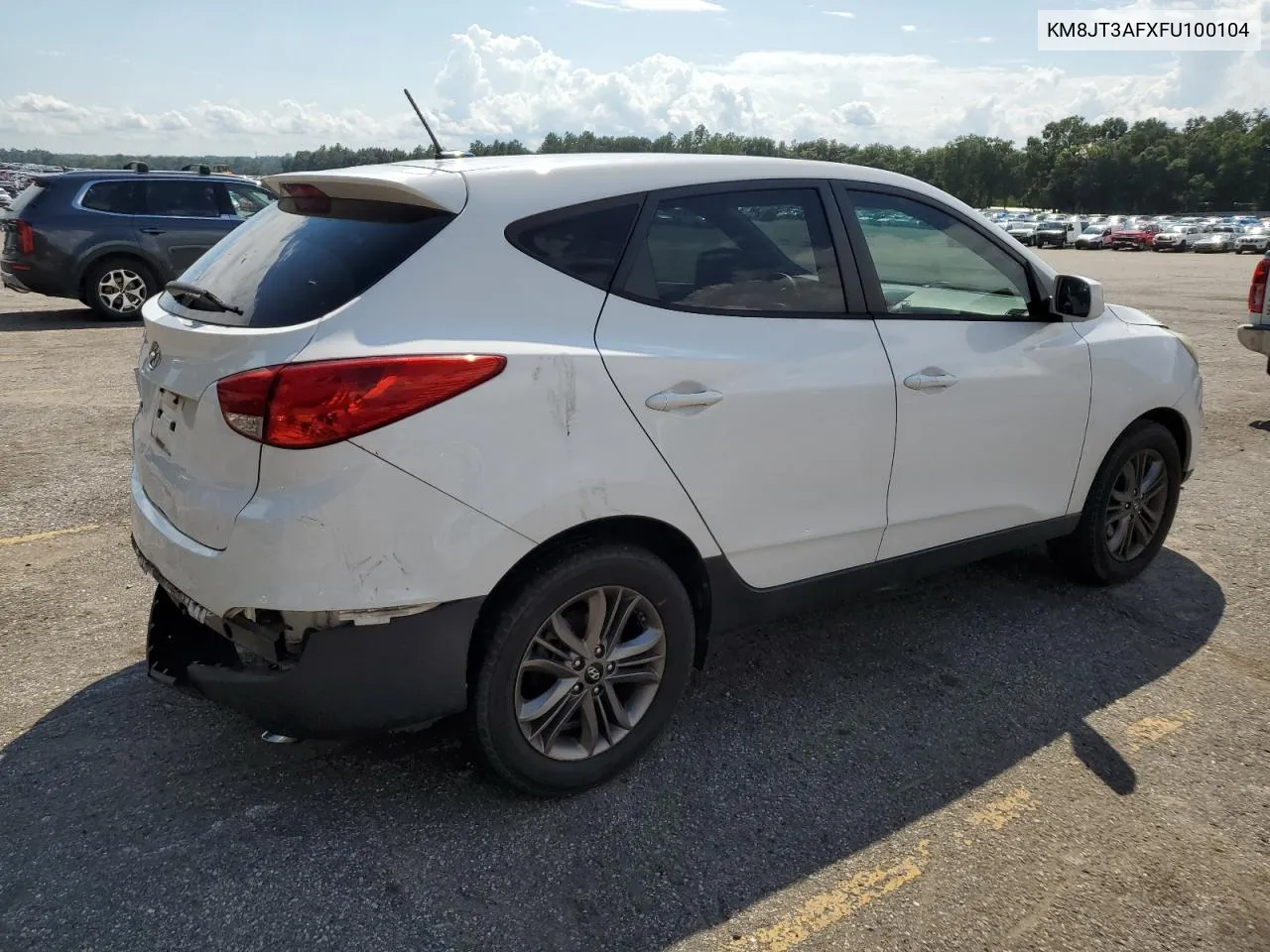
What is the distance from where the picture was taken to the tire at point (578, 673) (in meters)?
2.66

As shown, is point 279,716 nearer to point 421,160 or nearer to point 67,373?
point 421,160

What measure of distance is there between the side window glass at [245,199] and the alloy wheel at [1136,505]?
11.2 m

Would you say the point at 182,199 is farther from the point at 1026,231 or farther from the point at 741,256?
the point at 1026,231

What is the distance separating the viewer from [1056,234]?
5931 cm

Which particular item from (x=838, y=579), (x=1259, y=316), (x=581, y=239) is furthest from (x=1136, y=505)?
(x=1259, y=316)

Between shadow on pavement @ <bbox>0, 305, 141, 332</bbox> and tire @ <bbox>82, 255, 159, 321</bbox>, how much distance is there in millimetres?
148

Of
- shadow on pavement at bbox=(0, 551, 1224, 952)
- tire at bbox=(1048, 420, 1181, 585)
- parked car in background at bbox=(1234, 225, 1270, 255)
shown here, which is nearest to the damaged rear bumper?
shadow on pavement at bbox=(0, 551, 1224, 952)

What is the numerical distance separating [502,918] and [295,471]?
1.18 meters

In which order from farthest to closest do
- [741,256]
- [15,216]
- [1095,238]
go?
1. [1095,238]
2. [15,216]
3. [741,256]

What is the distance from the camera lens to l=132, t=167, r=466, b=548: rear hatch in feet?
8.15

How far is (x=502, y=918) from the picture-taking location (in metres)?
2.44

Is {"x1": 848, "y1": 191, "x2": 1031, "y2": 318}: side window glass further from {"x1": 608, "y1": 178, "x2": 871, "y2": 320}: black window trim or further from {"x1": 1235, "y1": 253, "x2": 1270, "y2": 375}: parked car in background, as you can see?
{"x1": 1235, "y1": 253, "x2": 1270, "y2": 375}: parked car in background

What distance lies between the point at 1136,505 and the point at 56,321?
12401 millimetres

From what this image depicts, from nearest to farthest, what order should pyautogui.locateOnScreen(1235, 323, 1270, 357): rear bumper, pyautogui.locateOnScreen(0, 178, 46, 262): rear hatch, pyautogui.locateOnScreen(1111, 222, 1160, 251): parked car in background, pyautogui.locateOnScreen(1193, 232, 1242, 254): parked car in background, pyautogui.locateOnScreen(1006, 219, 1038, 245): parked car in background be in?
pyautogui.locateOnScreen(1235, 323, 1270, 357): rear bumper → pyautogui.locateOnScreen(0, 178, 46, 262): rear hatch → pyautogui.locateOnScreen(1193, 232, 1242, 254): parked car in background → pyautogui.locateOnScreen(1111, 222, 1160, 251): parked car in background → pyautogui.locateOnScreen(1006, 219, 1038, 245): parked car in background
